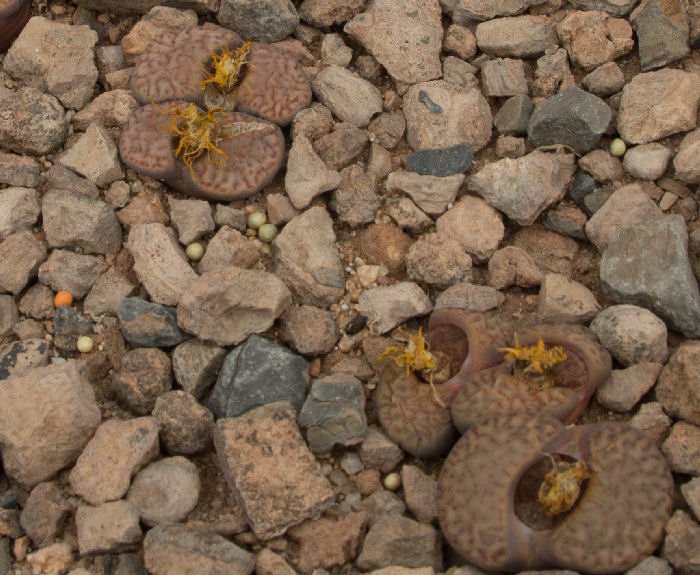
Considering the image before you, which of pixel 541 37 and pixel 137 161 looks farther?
pixel 541 37

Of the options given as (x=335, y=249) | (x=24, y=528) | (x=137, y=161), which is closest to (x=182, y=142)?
(x=137, y=161)

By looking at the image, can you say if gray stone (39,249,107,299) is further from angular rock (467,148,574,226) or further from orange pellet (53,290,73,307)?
angular rock (467,148,574,226)

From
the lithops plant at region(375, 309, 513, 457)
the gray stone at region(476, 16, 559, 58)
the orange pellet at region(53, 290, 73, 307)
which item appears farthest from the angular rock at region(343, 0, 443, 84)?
the orange pellet at region(53, 290, 73, 307)

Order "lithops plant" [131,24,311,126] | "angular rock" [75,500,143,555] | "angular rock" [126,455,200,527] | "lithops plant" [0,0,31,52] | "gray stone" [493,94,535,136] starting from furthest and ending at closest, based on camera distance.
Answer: "lithops plant" [0,0,31,52] < "gray stone" [493,94,535,136] < "lithops plant" [131,24,311,126] < "angular rock" [126,455,200,527] < "angular rock" [75,500,143,555]

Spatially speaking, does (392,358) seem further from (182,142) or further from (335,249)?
(182,142)

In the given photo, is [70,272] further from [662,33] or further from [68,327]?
[662,33]

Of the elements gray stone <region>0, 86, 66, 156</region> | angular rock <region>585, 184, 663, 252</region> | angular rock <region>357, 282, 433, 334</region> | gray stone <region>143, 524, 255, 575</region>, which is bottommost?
gray stone <region>143, 524, 255, 575</region>

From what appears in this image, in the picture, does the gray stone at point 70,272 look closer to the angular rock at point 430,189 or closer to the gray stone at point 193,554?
the gray stone at point 193,554
